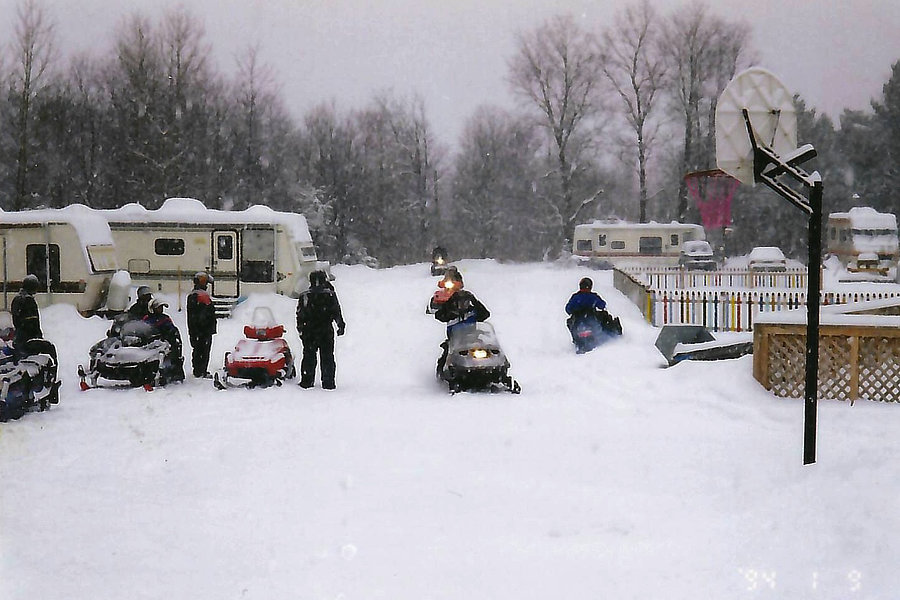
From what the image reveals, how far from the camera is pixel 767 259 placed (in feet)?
60.5

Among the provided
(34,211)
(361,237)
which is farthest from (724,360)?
(361,237)

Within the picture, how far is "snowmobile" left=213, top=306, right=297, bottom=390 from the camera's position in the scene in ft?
25.5

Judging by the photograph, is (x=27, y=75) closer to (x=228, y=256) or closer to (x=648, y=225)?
(x=228, y=256)

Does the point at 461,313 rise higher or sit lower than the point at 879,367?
higher

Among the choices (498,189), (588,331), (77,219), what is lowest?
(588,331)

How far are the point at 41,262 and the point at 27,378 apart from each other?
4353 mm

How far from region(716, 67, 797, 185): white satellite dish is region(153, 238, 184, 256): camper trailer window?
35.8ft

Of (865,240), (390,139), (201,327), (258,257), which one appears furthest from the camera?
(865,240)

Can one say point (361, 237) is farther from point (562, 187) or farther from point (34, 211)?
point (34, 211)

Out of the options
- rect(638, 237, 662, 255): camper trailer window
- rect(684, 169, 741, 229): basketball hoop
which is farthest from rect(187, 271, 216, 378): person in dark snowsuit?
rect(638, 237, 662, 255): camper trailer window

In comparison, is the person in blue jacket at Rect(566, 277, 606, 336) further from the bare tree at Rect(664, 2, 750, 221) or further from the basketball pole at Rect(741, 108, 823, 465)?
the basketball pole at Rect(741, 108, 823, 465)

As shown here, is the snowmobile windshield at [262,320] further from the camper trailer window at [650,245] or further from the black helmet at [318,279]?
the camper trailer window at [650,245]

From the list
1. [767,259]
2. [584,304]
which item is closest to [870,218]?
[767,259]

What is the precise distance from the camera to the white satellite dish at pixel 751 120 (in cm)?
535
